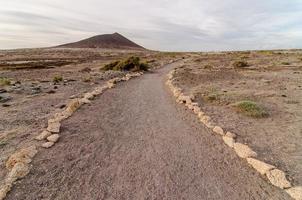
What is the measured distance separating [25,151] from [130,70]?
2505 cm

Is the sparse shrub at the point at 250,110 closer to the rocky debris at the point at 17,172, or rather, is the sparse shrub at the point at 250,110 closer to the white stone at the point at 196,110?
the white stone at the point at 196,110

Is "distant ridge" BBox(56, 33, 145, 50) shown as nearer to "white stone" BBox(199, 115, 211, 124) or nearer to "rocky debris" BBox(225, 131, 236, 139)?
"white stone" BBox(199, 115, 211, 124)

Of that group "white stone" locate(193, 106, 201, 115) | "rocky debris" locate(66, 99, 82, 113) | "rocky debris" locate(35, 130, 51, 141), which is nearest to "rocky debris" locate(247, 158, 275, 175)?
"white stone" locate(193, 106, 201, 115)

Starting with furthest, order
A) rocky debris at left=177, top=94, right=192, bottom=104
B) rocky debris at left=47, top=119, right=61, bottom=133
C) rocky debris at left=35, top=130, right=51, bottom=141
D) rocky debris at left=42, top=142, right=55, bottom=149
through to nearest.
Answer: rocky debris at left=177, top=94, right=192, bottom=104 → rocky debris at left=47, top=119, right=61, bottom=133 → rocky debris at left=35, top=130, right=51, bottom=141 → rocky debris at left=42, top=142, right=55, bottom=149

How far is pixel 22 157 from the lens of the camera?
23.2ft

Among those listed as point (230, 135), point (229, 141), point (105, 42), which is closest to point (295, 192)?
point (229, 141)

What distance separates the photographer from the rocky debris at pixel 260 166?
6745 millimetres

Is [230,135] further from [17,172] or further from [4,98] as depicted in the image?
[4,98]

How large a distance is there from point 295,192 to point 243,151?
209 cm

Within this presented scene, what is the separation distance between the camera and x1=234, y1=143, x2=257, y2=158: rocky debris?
762cm

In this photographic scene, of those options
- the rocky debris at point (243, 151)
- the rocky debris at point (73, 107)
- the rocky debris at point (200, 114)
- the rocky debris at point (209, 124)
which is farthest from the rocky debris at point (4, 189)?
the rocky debris at point (200, 114)

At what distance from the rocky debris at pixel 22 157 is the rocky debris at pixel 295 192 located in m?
5.78

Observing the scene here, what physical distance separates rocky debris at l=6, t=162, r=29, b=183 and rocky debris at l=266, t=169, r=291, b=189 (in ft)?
17.6

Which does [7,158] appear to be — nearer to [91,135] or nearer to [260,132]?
[91,135]
